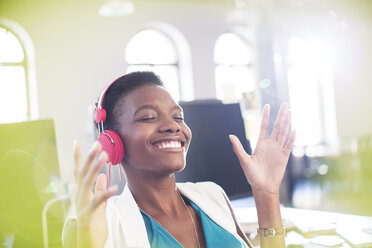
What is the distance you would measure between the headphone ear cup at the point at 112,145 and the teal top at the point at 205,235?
138 mm

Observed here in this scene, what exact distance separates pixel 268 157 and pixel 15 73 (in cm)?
435

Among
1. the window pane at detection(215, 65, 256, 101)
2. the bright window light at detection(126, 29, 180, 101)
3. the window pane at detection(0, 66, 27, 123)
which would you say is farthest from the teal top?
the window pane at detection(215, 65, 256, 101)

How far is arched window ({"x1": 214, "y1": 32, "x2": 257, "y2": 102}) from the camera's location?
20.5 ft

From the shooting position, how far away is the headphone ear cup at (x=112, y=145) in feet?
2.78

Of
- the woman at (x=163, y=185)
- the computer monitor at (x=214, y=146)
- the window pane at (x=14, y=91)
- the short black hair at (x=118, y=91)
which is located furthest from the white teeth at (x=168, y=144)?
the window pane at (x=14, y=91)

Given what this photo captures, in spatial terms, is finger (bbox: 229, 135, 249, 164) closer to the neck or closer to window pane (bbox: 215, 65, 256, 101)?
the neck

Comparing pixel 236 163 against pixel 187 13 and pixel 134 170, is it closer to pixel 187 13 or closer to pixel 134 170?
pixel 134 170

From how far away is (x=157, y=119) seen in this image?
0.89 meters

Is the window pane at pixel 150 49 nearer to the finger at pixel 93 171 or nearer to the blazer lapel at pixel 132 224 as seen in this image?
the blazer lapel at pixel 132 224

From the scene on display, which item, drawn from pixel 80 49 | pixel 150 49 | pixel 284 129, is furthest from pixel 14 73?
A: pixel 284 129

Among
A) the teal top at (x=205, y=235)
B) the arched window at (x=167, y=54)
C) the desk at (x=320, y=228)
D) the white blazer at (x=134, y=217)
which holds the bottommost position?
the desk at (x=320, y=228)

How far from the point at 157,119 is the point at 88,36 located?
437 centimetres

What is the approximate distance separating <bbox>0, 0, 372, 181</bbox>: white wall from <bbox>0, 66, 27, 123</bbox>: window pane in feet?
0.81

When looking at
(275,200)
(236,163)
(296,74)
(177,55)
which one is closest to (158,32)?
(177,55)
